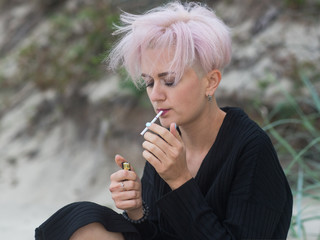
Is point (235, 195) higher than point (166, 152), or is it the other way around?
point (166, 152)

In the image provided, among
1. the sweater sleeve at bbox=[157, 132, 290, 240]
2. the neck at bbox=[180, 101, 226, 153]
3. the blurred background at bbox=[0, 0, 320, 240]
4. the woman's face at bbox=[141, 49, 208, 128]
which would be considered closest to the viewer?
the sweater sleeve at bbox=[157, 132, 290, 240]

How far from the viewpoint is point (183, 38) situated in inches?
64.7

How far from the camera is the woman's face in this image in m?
1.67

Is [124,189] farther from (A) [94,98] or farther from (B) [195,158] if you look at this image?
(A) [94,98]

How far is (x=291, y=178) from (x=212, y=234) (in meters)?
2.00

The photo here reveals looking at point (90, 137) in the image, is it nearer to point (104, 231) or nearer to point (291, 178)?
point (291, 178)

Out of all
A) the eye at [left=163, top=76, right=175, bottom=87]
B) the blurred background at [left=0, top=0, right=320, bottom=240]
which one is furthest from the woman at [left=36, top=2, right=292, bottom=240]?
the blurred background at [left=0, top=0, right=320, bottom=240]

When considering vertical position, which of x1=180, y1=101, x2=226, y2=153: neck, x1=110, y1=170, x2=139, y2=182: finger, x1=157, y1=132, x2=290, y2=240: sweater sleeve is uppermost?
x1=180, y1=101, x2=226, y2=153: neck

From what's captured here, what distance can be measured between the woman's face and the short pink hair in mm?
33

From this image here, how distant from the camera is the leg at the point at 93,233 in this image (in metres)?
1.70

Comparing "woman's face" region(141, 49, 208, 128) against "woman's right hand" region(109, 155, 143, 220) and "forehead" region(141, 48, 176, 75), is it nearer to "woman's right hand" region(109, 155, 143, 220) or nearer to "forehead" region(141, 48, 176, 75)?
"forehead" region(141, 48, 176, 75)

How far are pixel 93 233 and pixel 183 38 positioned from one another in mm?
769

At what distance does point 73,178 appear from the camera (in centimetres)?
521

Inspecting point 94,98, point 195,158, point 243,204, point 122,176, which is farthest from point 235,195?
point 94,98
